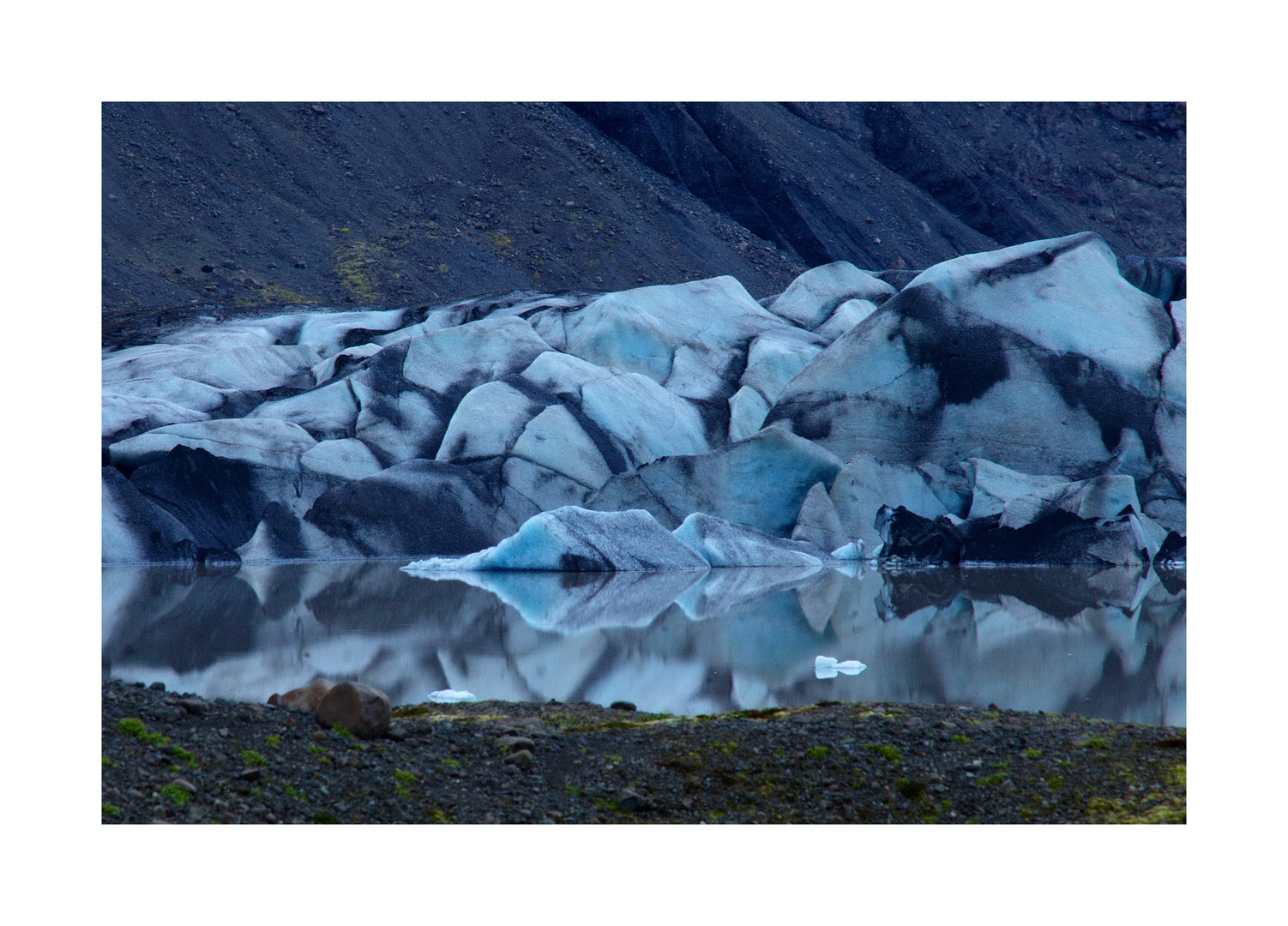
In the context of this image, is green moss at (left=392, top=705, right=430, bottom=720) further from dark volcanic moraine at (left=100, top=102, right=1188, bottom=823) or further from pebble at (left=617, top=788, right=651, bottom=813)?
pebble at (left=617, top=788, right=651, bottom=813)

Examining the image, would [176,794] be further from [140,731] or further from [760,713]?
[760,713]

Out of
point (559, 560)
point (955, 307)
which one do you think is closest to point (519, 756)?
point (559, 560)

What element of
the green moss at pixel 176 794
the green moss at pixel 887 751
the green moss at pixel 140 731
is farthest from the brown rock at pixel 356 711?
the green moss at pixel 887 751

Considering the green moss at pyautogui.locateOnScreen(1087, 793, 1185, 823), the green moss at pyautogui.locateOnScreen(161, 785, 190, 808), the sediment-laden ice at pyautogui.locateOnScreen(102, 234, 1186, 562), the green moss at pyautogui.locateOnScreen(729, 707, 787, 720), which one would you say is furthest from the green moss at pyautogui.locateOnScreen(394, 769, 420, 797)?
the sediment-laden ice at pyautogui.locateOnScreen(102, 234, 1186, 562)

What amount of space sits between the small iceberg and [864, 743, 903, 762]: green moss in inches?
93.8

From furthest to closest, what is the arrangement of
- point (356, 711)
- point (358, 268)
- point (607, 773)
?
1. point (358, 268)
2. point (356, 711)
3. point (607, 773)

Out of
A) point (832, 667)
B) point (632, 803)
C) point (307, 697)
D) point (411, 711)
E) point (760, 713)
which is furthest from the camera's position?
point (832, 667)

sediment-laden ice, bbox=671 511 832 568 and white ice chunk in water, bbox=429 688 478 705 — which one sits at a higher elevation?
sediment-laden ice, bbox=671 511 832 568

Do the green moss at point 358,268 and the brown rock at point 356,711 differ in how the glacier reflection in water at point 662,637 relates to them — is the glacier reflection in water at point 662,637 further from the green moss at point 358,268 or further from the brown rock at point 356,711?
the green moss at point 358,268

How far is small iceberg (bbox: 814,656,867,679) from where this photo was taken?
290 inches

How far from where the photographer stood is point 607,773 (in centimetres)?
462

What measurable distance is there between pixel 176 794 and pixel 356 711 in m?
0.89

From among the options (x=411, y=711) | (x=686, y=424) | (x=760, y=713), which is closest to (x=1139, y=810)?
(x=760, y=713)

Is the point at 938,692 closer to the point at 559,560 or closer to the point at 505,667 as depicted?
the point at 505,667
